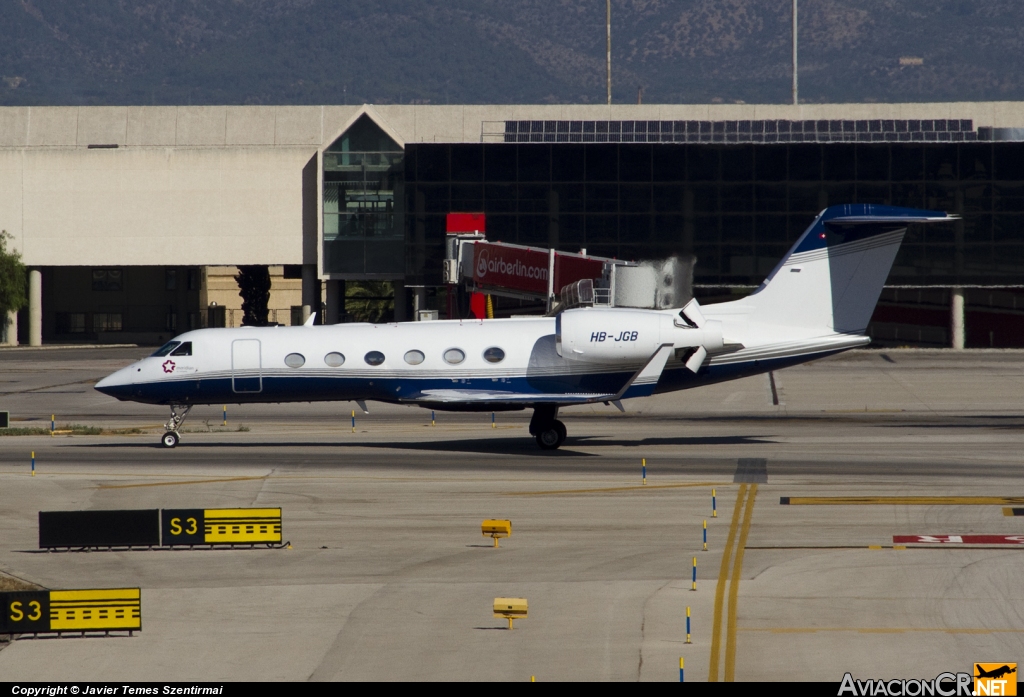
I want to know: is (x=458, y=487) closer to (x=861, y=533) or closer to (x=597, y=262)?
(x=861, y=533)

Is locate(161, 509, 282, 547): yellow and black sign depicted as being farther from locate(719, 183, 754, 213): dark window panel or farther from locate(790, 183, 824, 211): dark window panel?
locate(790, 183, 824, 211): dark window panel

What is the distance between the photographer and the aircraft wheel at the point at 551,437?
34.1 meters

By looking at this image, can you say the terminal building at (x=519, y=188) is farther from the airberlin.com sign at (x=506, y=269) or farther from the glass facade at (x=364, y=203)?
the airberlin.com sign at (x=506, y=269)

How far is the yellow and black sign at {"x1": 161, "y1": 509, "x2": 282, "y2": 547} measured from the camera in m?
21.6

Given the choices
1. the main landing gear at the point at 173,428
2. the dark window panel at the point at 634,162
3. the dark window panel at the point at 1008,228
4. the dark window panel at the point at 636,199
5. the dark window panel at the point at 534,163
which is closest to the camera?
the main landing gear at the point at 173,428

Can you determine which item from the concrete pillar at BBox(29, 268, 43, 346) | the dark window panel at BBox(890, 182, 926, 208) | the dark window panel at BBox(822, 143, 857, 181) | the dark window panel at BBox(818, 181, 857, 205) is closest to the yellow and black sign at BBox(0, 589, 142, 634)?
the dark window panel at BBox(818, 181, 857, 205)

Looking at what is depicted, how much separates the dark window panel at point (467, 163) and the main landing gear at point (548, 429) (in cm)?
5028

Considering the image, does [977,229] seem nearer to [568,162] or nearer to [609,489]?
[568,162]

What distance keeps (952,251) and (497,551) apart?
66.4 m

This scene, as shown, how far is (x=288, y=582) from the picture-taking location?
19.1 metres

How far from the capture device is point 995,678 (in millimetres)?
13727

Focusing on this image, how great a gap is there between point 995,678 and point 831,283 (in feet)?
68.9

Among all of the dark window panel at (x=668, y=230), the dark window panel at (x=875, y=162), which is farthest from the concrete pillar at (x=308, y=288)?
the dark window panel at (x=875, y=162)

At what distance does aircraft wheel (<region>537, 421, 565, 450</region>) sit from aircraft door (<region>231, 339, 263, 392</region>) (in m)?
8.38
